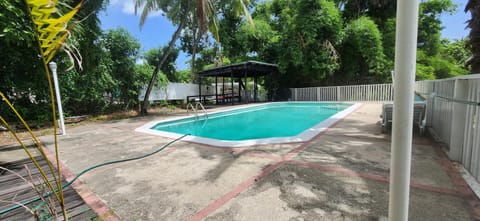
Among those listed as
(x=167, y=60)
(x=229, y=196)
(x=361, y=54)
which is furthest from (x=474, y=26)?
(x=167, y=60)

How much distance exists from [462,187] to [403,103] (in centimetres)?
209

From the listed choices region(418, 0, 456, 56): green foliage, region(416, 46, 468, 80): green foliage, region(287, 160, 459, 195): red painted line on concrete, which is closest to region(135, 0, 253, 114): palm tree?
region(287, 160, 459, 195): red painted line on concrete

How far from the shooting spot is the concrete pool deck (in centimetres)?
203

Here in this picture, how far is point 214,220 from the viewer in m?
1.94

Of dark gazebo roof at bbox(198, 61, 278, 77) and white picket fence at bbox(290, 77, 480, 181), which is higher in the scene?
dark gazebo roof at bbox(198, 61, 278, 77)

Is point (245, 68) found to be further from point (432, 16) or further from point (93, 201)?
point (432, 16)

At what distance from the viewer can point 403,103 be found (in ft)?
3.93

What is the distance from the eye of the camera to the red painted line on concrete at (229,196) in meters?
2.03

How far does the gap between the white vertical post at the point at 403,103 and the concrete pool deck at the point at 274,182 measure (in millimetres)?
802

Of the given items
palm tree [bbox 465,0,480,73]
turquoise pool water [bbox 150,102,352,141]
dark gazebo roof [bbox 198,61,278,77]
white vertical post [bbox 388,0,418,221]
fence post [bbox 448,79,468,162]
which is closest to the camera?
white vertical post [bbox 388,0,418,221]

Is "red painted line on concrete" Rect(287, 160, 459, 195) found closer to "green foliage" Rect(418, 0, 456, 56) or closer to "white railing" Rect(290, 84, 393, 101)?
"white railing" Rect(290, 84, 393, 101)

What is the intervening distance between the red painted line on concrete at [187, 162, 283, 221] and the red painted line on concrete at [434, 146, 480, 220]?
6.52 feet

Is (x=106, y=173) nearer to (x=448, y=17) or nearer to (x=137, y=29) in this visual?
(x=137, y=29)

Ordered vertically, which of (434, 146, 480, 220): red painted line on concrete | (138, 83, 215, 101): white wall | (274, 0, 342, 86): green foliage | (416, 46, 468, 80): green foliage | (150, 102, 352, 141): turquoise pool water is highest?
(274, 0, 342, 86): green foliage
